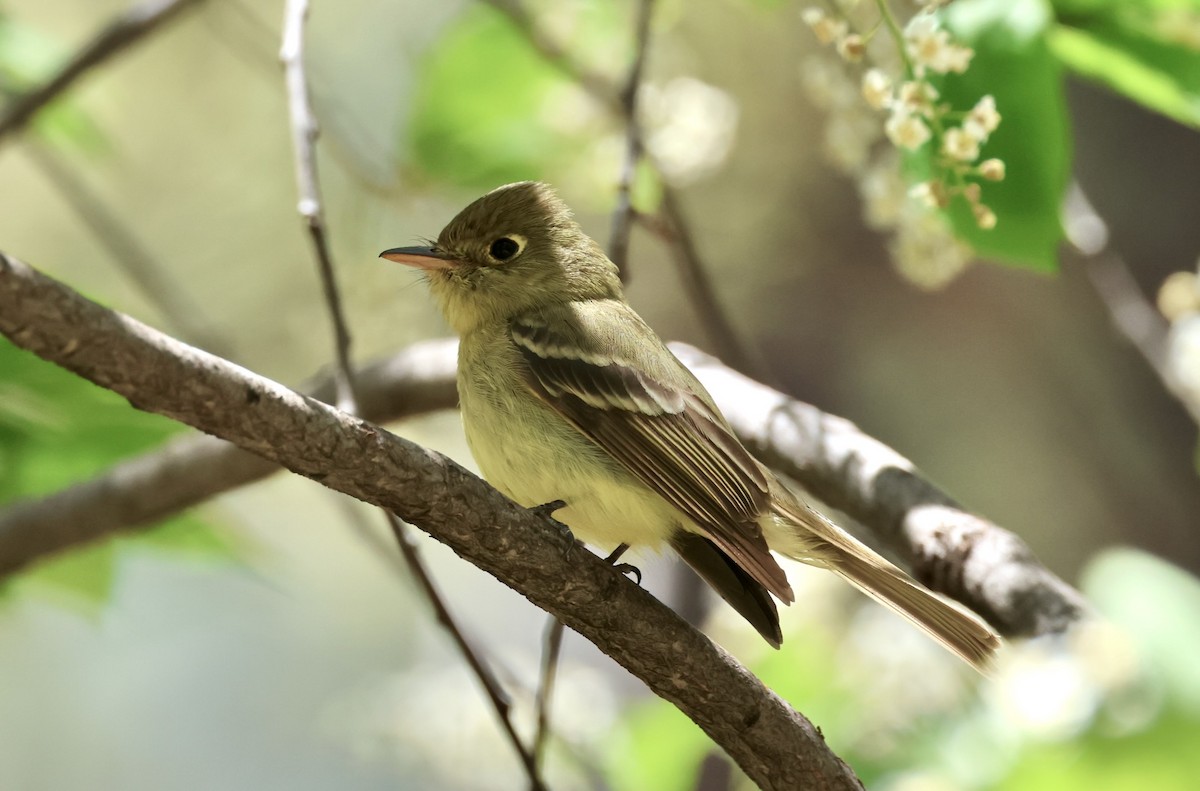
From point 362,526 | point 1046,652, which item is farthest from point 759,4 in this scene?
point 362,526

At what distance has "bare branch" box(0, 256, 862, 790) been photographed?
131 cm

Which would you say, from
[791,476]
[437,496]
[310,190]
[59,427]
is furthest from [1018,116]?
[59,427]

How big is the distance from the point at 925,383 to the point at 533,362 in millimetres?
4014

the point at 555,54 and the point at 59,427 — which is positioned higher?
the point at 555,54

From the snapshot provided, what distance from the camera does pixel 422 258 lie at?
9.18 feet

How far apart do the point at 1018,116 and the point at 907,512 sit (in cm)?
90

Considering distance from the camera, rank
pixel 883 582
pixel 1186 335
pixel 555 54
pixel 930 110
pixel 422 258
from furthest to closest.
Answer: pixel 555 54 < pixel 422 258 < pixel 1186 335 < pixel 883 582 < pixel 930 110

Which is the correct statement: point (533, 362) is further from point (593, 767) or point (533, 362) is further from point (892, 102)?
point (593, 767)

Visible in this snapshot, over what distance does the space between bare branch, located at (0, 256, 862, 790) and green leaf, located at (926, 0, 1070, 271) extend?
95 cm

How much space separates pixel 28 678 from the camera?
5.64m

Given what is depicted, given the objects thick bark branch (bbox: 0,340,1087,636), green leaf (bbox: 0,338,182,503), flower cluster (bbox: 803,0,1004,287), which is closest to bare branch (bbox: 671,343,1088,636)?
thick bark branch (bbox: 0,340,1087,636)

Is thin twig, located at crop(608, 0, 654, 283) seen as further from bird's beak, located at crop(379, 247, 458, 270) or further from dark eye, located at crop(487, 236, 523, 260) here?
bird's beak, located at crop(379, 247, 458, 270)

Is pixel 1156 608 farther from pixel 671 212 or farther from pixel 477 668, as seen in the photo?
pixel 671 212

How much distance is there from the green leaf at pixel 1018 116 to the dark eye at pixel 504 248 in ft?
3.79
